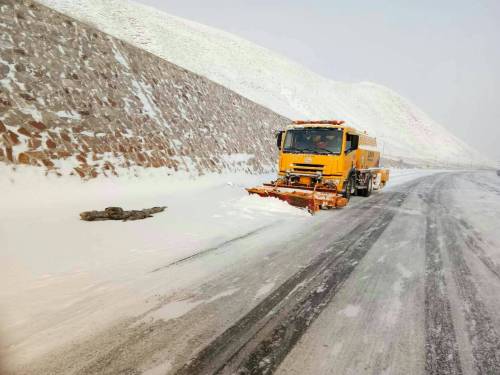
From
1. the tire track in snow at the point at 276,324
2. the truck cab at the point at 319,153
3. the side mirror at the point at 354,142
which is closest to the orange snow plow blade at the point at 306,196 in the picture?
the truck cab at the point at 319,153

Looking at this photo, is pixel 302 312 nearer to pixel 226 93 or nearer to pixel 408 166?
pixel 226 93

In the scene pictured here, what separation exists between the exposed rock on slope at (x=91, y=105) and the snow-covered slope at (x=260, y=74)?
2936 centimetres

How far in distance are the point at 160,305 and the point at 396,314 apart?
8.21 feet

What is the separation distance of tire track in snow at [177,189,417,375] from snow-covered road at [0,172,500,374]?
15 millimetres

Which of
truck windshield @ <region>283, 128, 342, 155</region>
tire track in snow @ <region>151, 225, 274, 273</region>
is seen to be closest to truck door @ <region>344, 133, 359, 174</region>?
truck windshield @ <region>283, 128, 342, 155</region>

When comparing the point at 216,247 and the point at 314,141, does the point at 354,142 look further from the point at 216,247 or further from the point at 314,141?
the point at 216,247

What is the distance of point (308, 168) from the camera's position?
11.2 metres

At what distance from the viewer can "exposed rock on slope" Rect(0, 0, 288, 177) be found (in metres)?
9.16

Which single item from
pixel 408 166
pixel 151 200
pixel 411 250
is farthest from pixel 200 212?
pixel 408 166

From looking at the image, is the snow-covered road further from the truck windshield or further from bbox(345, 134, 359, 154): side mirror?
bbox(345, 134, 359, 154): side mirror

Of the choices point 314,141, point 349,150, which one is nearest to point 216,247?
point 314,141

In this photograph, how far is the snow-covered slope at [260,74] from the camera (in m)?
45.2

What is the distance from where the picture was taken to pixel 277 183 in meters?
11.3

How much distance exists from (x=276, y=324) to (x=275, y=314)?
216mm
